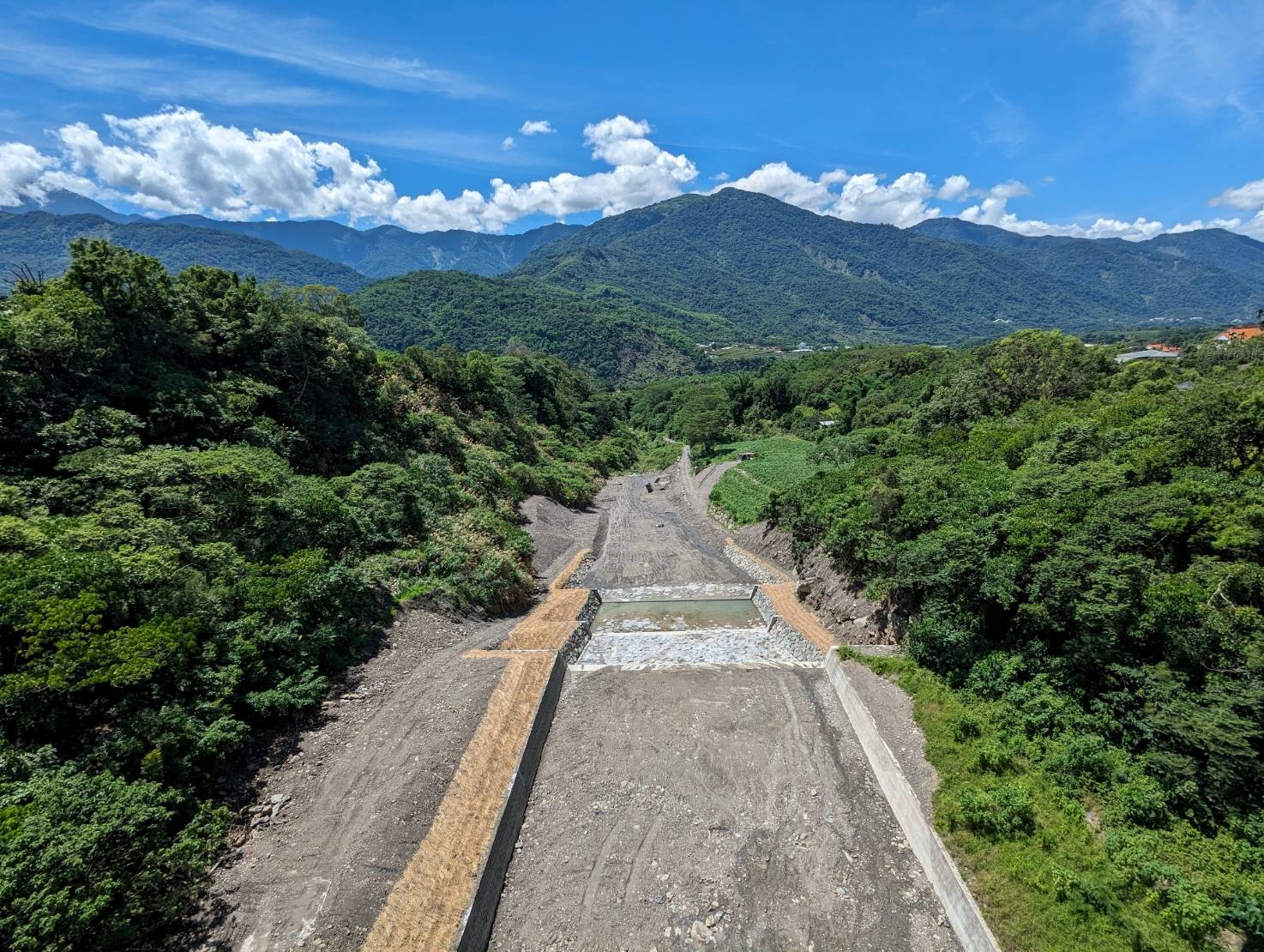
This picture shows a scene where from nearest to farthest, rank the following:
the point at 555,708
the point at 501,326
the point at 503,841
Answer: the point at 503,841, the point at 555,708, the point at 501,326

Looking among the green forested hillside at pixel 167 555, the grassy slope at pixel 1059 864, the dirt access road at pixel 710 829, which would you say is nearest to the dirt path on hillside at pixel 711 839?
the dirt access road at pixel 710 829

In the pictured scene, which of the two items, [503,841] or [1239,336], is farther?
[1239,336]

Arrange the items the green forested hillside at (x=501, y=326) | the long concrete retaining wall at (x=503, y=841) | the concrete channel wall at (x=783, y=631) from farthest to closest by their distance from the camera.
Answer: the green forested hillside at (x=501, y=326)
the concrete channel wall at (x=783, y=631)
the long concrete retaining wall at (x=503, y=841)

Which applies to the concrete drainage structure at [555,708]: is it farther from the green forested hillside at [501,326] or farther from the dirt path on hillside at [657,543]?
the green forested hillside at [501,326]

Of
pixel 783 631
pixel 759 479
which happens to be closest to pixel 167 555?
pixel 783 631

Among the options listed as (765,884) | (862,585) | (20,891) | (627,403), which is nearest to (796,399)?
(627,403)

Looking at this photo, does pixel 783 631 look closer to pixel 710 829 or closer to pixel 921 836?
pixel 921 836

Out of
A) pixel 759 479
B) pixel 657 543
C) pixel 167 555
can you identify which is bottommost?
pixel 657 543

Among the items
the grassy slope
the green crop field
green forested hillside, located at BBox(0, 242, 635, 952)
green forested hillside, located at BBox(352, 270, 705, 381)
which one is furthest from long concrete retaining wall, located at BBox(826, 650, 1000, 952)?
green forested hillside, located at BBox(352, 270, 705, 381)

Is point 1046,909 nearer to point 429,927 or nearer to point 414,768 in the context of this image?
point 429,927
